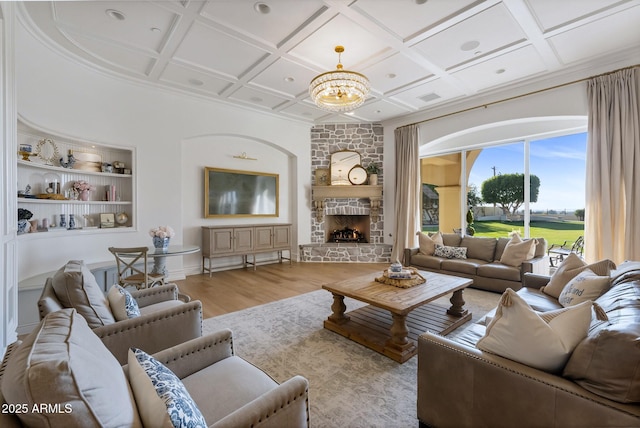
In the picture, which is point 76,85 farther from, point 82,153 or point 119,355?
point 119,355

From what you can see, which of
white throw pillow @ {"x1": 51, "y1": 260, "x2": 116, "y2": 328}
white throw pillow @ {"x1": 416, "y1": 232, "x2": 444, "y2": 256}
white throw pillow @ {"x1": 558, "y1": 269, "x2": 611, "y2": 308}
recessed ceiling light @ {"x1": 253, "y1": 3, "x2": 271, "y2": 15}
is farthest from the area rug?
recessed ceiling light @ {"x1": 253, "y1": 3, "x2": 271, "y2": 15}

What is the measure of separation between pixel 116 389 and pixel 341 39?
3835mm

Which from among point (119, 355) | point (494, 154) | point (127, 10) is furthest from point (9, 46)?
point (494, 154)

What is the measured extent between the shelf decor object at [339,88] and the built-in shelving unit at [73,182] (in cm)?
318

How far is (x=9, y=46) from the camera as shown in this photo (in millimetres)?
2539

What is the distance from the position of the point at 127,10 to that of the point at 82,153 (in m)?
2.33

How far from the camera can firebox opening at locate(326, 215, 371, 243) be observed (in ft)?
23.4

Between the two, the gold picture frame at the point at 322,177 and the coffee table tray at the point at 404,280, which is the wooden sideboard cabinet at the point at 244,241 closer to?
the gold picture frame at the point at 322,177

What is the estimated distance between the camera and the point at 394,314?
2.51 meters

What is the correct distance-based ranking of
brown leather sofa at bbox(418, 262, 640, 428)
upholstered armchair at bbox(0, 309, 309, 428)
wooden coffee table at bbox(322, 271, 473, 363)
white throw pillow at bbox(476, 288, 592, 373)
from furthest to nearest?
wooden coffee table at bbox(322, 271, 473, 363) → white throw pillow at bbox(476, 288, 592, 373) → brown leather sofa at bbox(418, 262, 640, 428) → upholstered armchair at bbox(0, 309, 309, 428)

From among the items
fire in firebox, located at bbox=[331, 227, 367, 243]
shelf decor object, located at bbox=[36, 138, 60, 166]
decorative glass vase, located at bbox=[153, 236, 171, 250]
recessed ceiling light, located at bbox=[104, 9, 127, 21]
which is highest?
recessed ceiling light, located at bbox=[104, 9, 127, 21]

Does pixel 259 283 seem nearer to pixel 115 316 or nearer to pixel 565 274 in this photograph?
pixel 115 316

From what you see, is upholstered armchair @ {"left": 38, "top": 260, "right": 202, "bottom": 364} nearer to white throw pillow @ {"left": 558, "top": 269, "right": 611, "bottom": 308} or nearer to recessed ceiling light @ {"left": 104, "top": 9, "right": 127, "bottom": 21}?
recessed ceiling light @ {"left": 104, "top": 9, "right": 127, "bottom": 21}

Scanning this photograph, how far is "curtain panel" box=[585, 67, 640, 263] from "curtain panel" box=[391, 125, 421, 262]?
2758 millimetres
